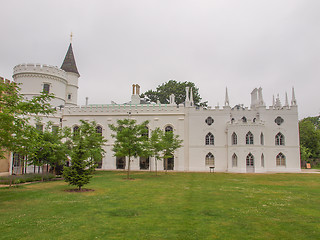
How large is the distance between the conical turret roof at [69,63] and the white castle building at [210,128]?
4378 millimetres

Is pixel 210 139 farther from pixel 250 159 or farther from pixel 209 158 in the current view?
pixel 250 159

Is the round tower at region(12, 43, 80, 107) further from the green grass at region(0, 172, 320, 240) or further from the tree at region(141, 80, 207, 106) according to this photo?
the green grass at region(0, 172, 320, 240)

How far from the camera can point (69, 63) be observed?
137 ft

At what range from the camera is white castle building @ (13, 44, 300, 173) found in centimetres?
3203

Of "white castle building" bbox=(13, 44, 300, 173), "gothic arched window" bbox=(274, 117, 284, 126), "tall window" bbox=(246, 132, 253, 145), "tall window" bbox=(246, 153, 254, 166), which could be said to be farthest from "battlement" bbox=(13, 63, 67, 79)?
"gothic arched window" bbox=(274, 117, 284, 126)

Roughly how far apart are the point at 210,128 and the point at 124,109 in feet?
41.6

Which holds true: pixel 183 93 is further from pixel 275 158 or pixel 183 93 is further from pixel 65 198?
pixel 65 198

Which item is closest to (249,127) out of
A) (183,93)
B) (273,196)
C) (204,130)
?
(204,130)

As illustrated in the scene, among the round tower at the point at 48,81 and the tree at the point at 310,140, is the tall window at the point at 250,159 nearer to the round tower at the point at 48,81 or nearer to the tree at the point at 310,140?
the tree at the point at 310,140

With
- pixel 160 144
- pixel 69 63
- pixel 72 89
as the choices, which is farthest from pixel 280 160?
pixel 69 63

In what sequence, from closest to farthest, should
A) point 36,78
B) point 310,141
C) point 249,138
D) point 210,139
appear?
point 249,138
point 210,139
point 36,78
point 310,141

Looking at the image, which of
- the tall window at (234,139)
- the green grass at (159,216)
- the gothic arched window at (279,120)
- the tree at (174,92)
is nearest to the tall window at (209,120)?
the tall window at (234,139)

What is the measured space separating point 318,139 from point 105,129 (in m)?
37.4

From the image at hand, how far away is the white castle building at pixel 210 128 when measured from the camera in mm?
32031
